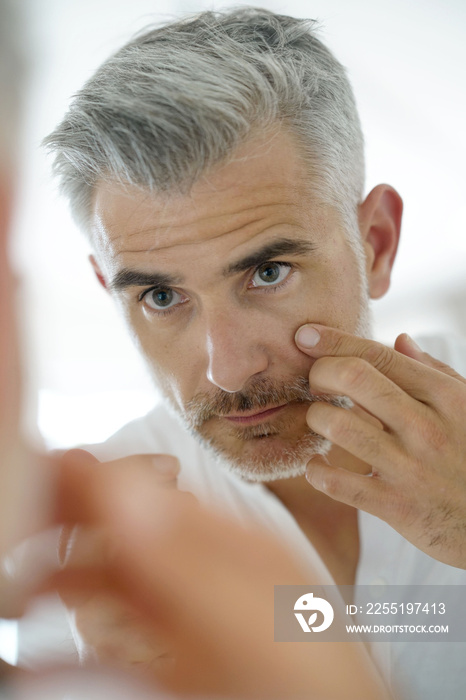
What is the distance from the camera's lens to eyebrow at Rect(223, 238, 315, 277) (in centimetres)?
89

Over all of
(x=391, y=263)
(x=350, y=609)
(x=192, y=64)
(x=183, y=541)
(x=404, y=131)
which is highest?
(x=404, y=131)

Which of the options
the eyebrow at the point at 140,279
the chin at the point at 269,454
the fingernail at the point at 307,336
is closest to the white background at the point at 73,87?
the eyebrow at the point at 140,279

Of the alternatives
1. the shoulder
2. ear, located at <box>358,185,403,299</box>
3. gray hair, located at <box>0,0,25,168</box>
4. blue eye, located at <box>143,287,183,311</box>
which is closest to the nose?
blue eye, located at <box>143,287,183,311</box>

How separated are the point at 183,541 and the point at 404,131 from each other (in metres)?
1.61

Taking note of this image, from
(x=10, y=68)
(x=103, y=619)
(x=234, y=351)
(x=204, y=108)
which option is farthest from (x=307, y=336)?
(x=10, y=68)

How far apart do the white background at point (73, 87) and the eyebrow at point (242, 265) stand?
335mm

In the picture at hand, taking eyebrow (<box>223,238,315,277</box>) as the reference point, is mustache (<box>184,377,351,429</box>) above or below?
below

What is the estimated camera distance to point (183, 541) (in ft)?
2.00

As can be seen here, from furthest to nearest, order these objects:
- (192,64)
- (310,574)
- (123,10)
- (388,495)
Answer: (123,10), (310,574), (192,64), (388,495)

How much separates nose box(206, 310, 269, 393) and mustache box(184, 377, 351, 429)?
1.3 inches

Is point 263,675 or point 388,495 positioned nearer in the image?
point 263,675

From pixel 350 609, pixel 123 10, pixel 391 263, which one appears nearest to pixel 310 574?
pixel 350 609

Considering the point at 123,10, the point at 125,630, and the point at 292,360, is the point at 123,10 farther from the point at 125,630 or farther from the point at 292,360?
the point at 125,630

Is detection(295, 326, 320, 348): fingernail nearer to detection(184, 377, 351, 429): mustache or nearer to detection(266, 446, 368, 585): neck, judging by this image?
detection(184, 377, 351, 429): mustache
